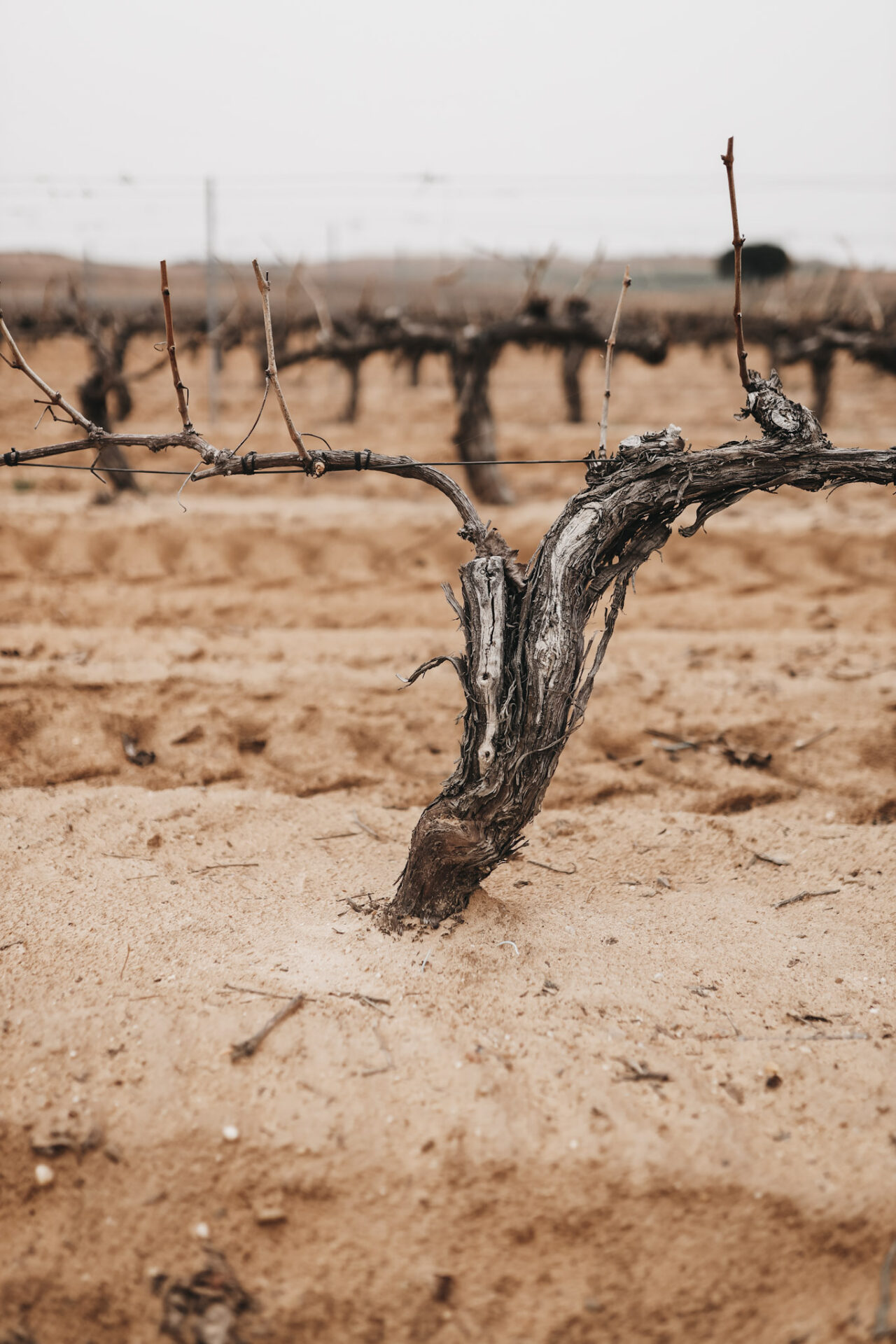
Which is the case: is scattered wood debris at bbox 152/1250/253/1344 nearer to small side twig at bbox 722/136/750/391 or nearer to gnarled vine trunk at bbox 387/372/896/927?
gnarled vine trunk at bbox 387/372/896/927

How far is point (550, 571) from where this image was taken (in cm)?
231

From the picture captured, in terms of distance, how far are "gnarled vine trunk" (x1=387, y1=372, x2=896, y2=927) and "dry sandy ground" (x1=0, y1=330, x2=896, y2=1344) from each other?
446mm

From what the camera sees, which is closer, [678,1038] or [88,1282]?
[88,1282]

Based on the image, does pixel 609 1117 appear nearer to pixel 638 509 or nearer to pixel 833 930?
pixel 833 930

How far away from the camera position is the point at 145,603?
555 centimetres

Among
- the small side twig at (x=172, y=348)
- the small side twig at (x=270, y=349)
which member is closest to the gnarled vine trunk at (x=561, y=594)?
the small side twig at (x=270, y=349)

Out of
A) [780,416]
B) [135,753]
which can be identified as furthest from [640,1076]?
[135,753]

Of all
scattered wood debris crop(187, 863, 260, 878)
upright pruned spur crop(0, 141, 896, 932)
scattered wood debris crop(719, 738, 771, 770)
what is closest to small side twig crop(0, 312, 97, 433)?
upright pruned spur crop(0, 141, 896, 932)

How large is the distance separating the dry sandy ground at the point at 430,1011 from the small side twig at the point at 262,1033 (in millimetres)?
26

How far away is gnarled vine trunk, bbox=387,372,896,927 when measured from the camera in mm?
2268

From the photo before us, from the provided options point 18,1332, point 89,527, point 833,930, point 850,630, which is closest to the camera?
point 18,1332

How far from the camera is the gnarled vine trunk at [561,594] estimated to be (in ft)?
7.44

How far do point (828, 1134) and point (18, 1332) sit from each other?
1735 mm

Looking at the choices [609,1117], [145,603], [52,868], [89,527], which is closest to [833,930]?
[609,1117]
